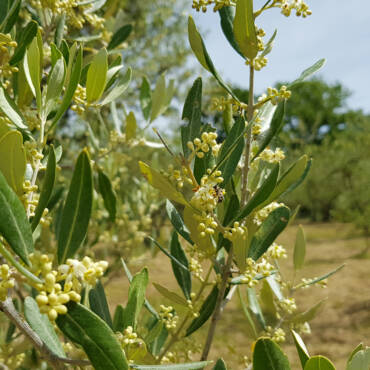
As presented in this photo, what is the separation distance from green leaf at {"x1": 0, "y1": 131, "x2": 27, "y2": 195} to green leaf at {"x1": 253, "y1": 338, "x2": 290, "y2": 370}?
44cm

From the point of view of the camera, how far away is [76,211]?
536 millimetres

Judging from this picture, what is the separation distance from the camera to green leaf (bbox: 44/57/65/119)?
740 mm

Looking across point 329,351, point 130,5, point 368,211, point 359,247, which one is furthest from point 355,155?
point 130,5

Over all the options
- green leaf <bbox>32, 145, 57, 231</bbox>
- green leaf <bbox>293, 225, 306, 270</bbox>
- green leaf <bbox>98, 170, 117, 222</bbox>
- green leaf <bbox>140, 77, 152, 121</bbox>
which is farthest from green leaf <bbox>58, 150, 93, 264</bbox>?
green leaf <bbox>140, 77, 152, 121</bbox>

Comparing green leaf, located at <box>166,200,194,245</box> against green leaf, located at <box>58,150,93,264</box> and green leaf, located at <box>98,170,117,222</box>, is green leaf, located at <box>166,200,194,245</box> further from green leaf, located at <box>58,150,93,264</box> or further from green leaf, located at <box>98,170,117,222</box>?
green leaf, located at <box>98,170,117,222</box>

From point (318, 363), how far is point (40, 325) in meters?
0.41

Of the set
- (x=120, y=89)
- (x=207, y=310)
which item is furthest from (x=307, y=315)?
(x=120, y=89)

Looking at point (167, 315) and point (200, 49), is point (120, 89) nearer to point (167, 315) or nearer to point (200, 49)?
point (200, 49)

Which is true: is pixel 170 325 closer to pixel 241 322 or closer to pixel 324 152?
pixel 241 322

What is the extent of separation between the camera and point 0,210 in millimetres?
467

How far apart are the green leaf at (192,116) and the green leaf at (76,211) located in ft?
0.90

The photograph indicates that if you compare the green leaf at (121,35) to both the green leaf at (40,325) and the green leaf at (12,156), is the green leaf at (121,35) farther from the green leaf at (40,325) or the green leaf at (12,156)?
the green leaf at (40,325)

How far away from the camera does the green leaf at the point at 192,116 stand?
784mm

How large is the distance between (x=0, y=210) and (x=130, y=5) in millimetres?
6001
